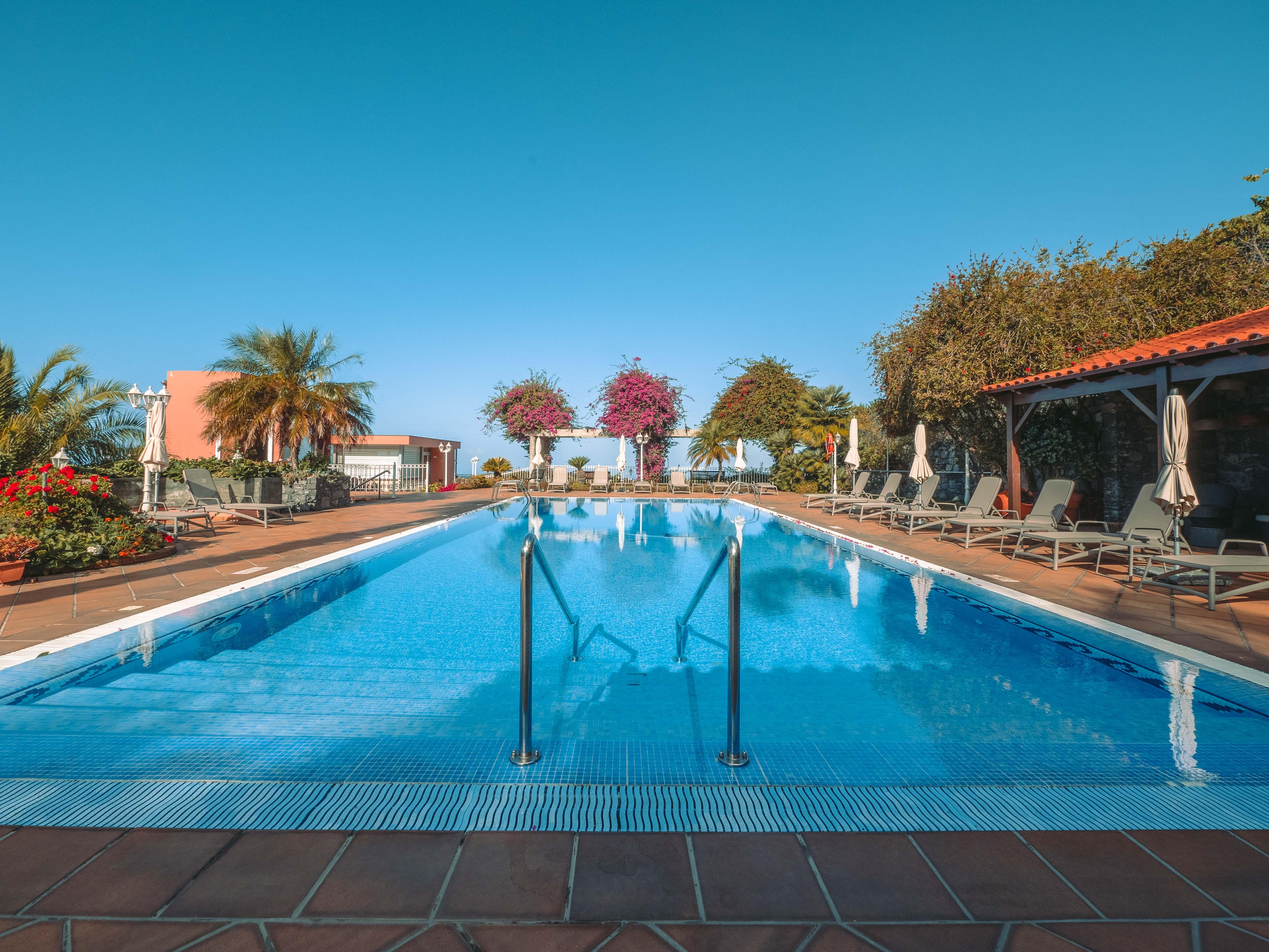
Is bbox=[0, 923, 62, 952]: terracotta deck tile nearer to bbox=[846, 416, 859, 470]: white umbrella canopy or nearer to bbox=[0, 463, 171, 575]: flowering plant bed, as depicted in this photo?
bbox=[0, 463, 171, 575]: flowering plant bed

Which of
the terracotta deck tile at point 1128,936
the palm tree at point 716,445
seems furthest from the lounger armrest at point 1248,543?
the palm tree at point 716,445

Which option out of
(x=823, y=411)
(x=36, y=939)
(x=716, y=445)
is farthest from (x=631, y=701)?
(x=716, y=445)

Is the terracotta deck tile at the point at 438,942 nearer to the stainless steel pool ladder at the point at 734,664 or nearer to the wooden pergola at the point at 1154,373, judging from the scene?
the stainless steel pool ladder at the point at 734,664

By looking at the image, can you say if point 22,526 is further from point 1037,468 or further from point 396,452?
point 396,452

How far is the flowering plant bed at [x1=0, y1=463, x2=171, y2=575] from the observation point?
6.29m

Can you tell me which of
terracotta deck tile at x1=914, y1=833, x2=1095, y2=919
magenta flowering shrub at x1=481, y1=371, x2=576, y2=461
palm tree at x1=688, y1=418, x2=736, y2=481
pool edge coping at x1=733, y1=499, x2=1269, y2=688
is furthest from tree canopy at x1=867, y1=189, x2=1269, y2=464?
magenta flowering shrub at x1=481, y1=371, x2=576, y2=461

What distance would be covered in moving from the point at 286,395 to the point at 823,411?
1675 centimetres

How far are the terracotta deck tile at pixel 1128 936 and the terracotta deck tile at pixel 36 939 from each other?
2394mm

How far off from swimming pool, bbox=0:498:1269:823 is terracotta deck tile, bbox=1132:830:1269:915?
353 mm

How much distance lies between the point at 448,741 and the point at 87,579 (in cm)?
555

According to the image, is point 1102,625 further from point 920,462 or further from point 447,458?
point 447,458

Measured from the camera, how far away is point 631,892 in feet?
5.43

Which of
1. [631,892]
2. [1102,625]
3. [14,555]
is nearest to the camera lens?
[631,892]

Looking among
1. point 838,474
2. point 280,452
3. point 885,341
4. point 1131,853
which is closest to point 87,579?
point 1131,853
